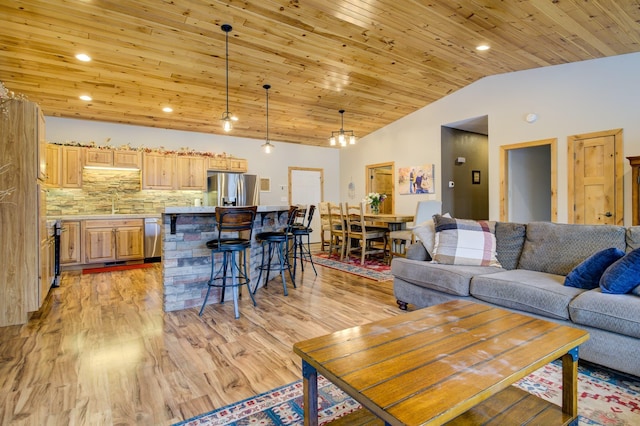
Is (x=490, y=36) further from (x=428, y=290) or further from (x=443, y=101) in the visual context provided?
(x=428, y=290)

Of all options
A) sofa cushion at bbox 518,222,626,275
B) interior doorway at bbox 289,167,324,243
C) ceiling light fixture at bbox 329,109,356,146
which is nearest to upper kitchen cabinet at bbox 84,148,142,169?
interior doorway at bbox 289,167,324,243

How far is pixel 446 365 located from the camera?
1.22 meters

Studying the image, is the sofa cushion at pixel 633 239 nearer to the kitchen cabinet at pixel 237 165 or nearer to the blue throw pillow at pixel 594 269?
the blue throw pillow at pixel 594 269

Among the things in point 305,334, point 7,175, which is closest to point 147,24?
point 7,175

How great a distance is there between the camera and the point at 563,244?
2721 millimetres

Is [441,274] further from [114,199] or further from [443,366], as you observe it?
[114,199]

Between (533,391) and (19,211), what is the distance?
4147 mm

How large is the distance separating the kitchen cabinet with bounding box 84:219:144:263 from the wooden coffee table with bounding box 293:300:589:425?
5.27 m

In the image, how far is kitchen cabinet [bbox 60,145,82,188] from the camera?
17.6 ft

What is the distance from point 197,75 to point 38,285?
3.11m

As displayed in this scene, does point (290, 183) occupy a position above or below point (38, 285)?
above

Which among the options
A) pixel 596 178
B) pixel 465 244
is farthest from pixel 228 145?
pixel 596 178

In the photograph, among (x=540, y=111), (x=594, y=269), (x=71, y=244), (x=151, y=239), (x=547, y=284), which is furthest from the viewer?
(x=151, y=239)

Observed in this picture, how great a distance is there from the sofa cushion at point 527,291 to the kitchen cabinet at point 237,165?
5.47 m
